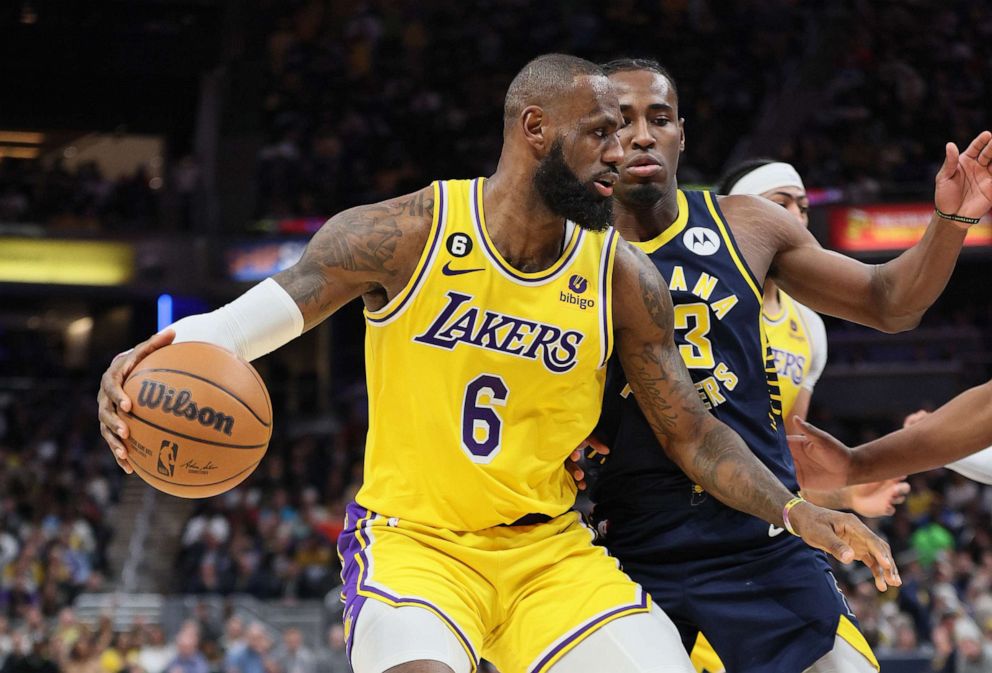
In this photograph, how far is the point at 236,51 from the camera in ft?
65.0

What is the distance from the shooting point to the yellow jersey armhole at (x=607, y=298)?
3672 millimetres

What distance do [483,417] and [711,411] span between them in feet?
2.59

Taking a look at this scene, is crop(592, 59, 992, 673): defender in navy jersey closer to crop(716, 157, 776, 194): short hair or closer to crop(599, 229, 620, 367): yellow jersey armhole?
crop(599, 229, 620, 367): yellow jersey armhole

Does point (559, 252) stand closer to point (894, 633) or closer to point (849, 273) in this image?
point (849, 273)

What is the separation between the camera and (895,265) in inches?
159

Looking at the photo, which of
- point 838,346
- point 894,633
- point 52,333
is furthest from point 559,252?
point 52,333

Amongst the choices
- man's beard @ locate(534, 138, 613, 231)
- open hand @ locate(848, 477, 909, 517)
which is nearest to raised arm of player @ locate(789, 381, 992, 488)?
open hand @ locate(848, 477, 909, 517)

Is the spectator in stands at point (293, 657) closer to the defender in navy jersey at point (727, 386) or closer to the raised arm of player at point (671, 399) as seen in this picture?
the defender in navy jersey at point (727, 386)

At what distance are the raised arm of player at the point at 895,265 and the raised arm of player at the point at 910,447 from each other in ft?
1.31

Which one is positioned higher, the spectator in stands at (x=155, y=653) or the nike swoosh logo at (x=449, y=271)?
the nike swoosh logo at (x=449, y=271)

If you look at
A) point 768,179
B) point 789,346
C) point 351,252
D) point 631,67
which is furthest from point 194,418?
point 768,179

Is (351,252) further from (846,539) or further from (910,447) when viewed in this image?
(910,447)

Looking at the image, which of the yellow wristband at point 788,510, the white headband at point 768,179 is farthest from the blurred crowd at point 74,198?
the yellow wristband at point 788,510

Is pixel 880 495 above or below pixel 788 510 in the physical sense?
below
